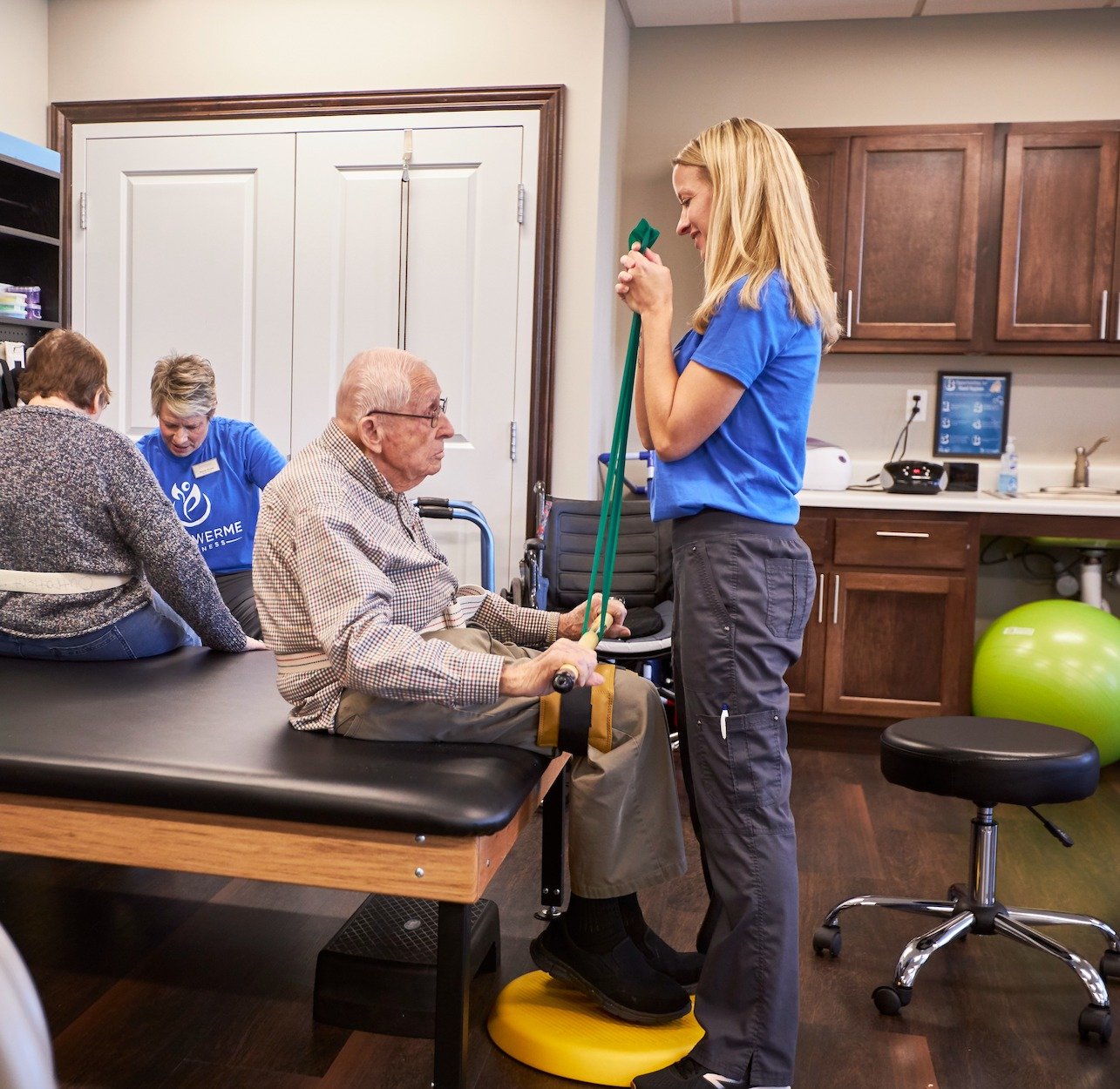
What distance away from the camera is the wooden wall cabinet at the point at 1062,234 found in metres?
3.85

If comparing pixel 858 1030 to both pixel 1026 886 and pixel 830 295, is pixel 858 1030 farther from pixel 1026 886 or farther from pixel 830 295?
pixel 830 295

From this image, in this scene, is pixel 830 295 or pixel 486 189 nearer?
pixel 830 295

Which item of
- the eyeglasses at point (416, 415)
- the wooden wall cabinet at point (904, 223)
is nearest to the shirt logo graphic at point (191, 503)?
the eyeglasses at point (416, 415)

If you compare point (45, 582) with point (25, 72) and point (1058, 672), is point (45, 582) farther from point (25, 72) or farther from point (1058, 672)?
point (1058, 672)

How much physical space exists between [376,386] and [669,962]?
3.57ft

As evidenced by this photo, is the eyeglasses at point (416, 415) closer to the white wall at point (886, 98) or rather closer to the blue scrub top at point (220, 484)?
the blue scrub top at point (220, 484)

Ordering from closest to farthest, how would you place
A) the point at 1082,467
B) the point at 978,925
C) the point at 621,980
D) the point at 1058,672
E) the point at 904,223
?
1. the point at 621,980
2. the point at 978,925
3. the point at 1058,672
4. the point at 904,223
5. the point at 1082,467

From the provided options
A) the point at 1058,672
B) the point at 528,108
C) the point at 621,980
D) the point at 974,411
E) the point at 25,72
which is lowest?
the point at 621,980

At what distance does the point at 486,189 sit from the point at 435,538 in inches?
47.6

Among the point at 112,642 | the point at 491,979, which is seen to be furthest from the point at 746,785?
the point at 112,642

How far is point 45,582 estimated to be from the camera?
7.44ft

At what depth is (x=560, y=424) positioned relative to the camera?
3.90 m

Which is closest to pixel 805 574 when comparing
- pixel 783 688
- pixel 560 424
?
pixel 783 688

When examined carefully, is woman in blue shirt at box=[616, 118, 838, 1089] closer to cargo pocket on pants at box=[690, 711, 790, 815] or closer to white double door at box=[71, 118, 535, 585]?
cargo pocket on pants at box=[690, 711, 790, 815]
